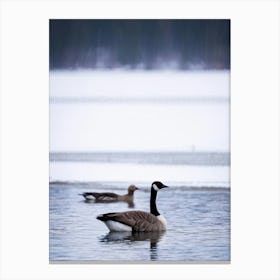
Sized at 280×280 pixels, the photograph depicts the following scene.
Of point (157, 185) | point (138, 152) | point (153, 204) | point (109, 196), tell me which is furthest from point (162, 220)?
point (138, 152)

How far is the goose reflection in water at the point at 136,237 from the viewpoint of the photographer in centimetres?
1306

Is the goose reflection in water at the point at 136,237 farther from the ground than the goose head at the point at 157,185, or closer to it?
closer to it

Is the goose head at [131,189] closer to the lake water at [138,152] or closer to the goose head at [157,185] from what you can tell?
the lake water at [138,152]

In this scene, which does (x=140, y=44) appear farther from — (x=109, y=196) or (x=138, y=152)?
(x=109, y=196)

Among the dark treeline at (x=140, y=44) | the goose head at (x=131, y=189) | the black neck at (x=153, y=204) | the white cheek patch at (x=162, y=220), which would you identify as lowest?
the white cheek patch at (x=162, y=220)

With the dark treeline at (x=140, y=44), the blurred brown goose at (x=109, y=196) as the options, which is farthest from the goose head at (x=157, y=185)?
the dark treeline at (x=140, y=44)

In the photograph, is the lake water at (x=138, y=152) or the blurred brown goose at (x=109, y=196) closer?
the lake water at (x=138, y=152)

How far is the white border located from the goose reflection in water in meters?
0.22

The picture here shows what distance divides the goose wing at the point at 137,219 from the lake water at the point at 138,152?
6 cm

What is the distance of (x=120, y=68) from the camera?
43.2 ft

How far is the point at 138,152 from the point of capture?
43.0 ft
